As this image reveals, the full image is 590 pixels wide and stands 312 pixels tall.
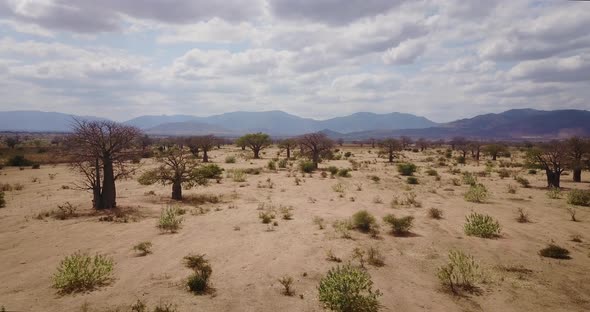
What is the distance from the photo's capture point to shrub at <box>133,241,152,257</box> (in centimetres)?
1076

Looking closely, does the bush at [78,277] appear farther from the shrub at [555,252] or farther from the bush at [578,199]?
the bush at [578,199]

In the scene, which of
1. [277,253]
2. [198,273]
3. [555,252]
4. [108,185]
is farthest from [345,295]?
[108,185]

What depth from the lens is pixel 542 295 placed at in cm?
845

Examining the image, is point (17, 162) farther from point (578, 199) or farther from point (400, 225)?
point (578, 199)

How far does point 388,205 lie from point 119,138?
46.0 ft

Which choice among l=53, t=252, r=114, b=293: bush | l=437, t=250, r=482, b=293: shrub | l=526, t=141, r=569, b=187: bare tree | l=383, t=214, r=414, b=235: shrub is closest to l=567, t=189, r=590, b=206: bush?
l=526, t=141, r=569, b=187: bare tree

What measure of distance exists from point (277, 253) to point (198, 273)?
112 inches

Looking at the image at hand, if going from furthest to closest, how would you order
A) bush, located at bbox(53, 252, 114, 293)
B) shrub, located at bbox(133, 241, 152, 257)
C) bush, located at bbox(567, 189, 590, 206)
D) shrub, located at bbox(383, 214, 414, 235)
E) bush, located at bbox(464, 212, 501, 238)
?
bush, located at bbox(567, 189, 590, 206) < shrub, located at bbox(383, 214, 414, 235) < bush, located at bbox(464, 212, 501, 238) < shrub, located at bbox(133, 241, 152, 257) < bush, located at bbox(53, 252, 114, 293)

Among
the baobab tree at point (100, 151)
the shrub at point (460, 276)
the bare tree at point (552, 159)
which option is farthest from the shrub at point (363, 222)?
the bare tree at point (552, 159)

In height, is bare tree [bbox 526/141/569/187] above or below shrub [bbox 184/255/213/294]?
above

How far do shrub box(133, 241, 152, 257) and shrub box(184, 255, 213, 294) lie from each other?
144cm

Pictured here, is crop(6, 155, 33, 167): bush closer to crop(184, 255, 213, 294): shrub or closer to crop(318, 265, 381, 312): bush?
crop(184, 255, 213, 294): shrub

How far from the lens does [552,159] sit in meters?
26.0

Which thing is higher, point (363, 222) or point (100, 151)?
point (100, 151)
